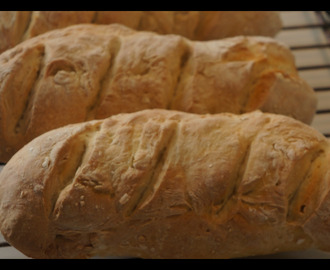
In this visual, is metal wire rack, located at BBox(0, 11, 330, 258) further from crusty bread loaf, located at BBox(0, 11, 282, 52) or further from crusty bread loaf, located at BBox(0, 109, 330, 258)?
crusty bread loaf, located at BBox(0, 109, 330, 258)

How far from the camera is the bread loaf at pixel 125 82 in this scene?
6.76 feet

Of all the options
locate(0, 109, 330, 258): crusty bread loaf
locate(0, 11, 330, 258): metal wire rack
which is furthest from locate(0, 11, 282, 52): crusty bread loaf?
locate(0, 109, 330, 258): crusty bread loaf

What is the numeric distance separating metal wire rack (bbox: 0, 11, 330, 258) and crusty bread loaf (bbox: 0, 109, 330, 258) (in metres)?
0.82

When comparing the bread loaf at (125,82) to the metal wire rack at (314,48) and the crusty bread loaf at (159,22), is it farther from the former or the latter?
the metal wire rack at (314,48)

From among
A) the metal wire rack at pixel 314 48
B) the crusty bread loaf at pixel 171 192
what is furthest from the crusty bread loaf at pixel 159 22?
the crusty bread loaf at pixel 171 192

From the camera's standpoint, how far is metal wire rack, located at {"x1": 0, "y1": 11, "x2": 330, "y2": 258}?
260 centimetres

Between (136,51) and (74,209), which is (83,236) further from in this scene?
(136,51)

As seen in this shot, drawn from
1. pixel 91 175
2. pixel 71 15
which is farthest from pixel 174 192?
pixel 71 15

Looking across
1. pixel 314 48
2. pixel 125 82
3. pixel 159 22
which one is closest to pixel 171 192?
pixel 125 82

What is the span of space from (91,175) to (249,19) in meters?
1.37

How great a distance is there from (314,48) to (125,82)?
1322 millimetres

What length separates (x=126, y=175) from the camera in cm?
168

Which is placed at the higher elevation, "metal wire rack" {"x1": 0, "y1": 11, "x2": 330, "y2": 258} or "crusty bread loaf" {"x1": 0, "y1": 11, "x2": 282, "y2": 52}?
"crusty bread loaf" {"x1": 0, "y1": 11, "x2": 282, "y2": 52}

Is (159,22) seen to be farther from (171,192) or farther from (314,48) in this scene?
(171,192)
